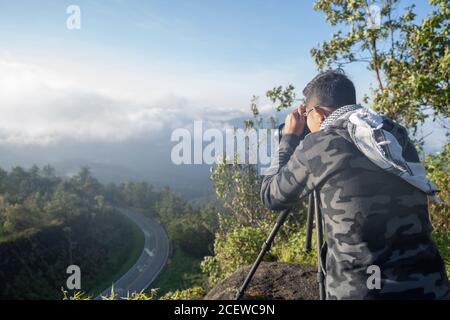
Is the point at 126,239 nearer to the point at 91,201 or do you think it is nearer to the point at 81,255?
the point at 91,201

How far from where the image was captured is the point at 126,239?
5041cm

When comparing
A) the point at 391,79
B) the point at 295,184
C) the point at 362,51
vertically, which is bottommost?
the point at 295,184

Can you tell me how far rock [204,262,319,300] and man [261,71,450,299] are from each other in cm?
269

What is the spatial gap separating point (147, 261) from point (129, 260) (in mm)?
2230

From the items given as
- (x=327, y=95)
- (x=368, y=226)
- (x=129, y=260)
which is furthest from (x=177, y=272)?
(x=368, y=226)

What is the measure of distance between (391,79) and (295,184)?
654cm

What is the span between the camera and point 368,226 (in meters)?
2.00

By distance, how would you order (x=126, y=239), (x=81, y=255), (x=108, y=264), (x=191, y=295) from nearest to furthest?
(x=191, y=295), (x=81, y=255), (x=108, y=264), (x=126, y=239)

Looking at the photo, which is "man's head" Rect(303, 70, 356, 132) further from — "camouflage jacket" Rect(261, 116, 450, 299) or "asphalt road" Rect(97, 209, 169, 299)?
"asphalt road" Rect(97, 209, 169, 299)

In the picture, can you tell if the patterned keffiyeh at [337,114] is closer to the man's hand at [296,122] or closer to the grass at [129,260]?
the man's hand at [296,122]

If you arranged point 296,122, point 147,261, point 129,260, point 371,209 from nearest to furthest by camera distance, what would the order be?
point 371,209
point 296,122
point 129,260
point 147,261

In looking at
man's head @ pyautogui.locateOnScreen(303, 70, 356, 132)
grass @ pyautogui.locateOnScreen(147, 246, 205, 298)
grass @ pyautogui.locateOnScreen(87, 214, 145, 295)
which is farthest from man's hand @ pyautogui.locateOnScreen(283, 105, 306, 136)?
grass @ pyautogui.locateOnScreen(147, 246, 205, 298)

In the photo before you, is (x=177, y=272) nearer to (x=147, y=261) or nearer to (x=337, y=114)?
(x=147, y=261)

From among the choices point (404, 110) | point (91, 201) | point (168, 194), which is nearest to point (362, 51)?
point (404, 110)
